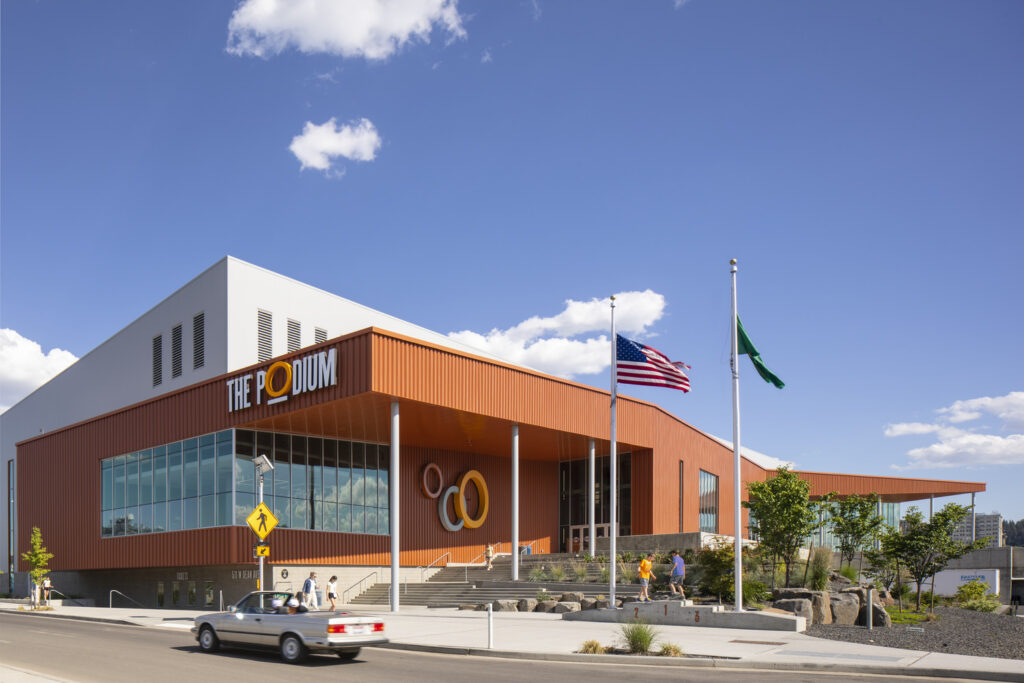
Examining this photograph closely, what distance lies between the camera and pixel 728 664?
17.3 metres

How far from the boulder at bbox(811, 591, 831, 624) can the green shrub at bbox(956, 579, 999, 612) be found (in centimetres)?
1515

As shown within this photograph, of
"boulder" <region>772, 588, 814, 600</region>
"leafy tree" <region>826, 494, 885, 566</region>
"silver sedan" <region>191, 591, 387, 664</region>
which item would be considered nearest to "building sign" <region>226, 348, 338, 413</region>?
"silver sedan" <region>191, 591, 387, 664</region>

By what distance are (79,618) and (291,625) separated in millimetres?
20291

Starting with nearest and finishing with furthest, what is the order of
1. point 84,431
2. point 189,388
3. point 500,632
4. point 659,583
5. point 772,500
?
point 500,632 → point 772,500 → point 659,583 → point 189,388 → point 84,431

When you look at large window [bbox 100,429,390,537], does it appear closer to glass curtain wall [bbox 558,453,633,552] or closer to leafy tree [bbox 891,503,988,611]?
glass curtain wall [bbox 558,453,633,552]

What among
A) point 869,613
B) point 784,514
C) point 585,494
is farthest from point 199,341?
point 869,613

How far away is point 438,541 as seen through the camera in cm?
4506

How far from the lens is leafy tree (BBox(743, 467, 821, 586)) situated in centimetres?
2950

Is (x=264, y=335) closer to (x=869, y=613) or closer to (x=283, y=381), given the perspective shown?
(x=283, y=381)

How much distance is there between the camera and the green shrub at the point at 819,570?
30000 millimetres

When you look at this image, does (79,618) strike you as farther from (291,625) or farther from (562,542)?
(562,542)

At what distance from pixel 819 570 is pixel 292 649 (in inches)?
757

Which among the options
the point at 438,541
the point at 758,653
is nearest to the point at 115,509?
the point at 438,541

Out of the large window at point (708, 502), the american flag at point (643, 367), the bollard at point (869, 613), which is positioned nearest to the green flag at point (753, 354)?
the american flag at point (643, 367)
